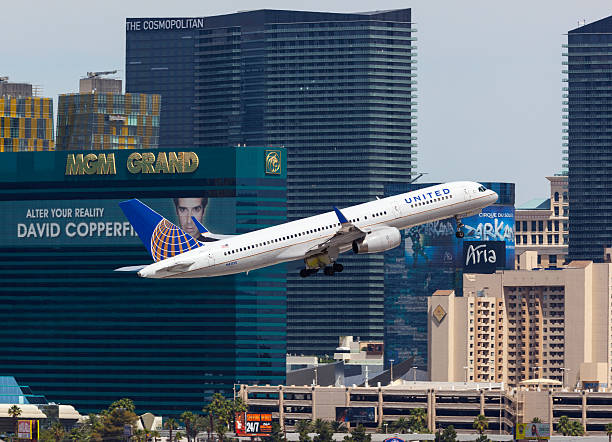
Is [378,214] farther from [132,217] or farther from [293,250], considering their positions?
[132,217]

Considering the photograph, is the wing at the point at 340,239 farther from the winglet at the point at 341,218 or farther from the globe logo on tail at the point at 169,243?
the globe logo on tail at the point at 169,243

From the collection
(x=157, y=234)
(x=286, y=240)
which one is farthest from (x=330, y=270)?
(x=157, y=234)

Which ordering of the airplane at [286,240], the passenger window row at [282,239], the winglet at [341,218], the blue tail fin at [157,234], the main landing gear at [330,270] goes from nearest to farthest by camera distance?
the airplane at [286,240]
the passenger window row at [282,239]
the winglet at [341,218]
the main landing gear at [330,270]
the blue tail fin at [157,234]

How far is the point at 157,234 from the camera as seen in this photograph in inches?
7298

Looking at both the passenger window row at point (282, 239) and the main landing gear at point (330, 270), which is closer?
the passenger window row at point (282, 239)

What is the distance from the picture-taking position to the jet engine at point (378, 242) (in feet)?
602

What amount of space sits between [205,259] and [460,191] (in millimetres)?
33543

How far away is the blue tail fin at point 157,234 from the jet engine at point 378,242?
56.2ft

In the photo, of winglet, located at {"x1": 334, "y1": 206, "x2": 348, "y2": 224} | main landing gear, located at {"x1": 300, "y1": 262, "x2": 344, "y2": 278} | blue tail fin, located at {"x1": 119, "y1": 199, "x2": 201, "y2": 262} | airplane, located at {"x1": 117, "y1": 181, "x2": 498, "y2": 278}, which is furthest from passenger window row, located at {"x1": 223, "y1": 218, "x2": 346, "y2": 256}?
blue tail fin, located at {"x1": 119, "y1": 199, "x2": 201, "y2": 262}

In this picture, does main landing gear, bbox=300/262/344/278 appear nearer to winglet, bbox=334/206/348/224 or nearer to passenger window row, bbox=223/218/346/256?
passenger window row, bbox=223/218/346/256

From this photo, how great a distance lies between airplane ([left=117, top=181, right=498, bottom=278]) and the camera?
178500mm

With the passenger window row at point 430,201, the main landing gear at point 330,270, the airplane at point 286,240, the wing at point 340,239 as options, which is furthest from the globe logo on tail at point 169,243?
the passenger window row at point 430,201

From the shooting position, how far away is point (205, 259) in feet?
584

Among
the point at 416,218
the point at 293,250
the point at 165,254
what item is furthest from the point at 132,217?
the point at 416,218
